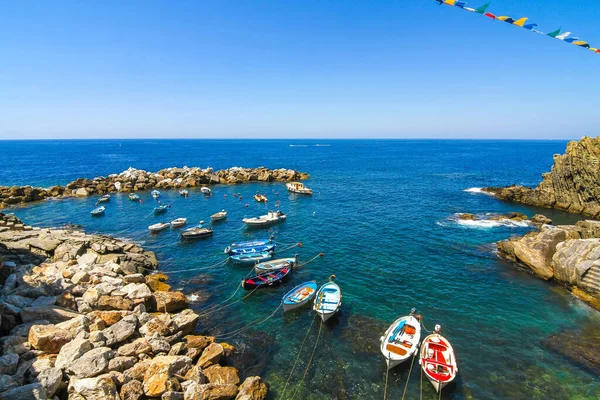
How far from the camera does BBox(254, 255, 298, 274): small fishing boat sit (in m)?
34.6

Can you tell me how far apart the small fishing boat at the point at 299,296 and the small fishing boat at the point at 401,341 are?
7.93m

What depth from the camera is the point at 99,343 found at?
718 inches

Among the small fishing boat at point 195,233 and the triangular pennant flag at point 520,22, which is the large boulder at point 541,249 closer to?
the triangular pennant flag at point 520,22

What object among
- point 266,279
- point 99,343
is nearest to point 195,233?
point 266,279

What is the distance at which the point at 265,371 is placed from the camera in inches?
816

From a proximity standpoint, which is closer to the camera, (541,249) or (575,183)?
(541,249)

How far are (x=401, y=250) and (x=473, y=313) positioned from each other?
1388 cm

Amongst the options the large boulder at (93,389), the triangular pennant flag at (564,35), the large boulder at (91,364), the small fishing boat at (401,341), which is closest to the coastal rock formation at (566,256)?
the small fishing boat at (401,341)

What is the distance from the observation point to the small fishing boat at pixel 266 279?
31.1 m

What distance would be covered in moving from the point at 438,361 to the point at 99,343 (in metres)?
22.4

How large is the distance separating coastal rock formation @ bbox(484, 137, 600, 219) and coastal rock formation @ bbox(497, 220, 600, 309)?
24603 mm

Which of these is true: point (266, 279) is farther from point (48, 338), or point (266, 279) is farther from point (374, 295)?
point (48, 338)

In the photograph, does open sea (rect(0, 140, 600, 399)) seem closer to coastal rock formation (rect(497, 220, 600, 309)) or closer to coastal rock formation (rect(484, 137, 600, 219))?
coastal rock formation (rect(497, 220, 600, 309))

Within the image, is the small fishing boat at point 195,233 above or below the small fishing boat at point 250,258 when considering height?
above
